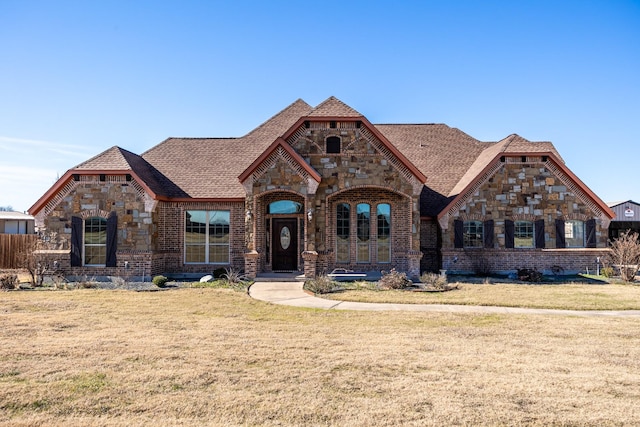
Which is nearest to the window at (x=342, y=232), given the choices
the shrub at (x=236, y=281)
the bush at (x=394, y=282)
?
the bush at (x=394, y=282)

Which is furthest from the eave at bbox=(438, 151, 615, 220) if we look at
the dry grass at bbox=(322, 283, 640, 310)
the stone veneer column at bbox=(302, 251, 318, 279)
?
Result: the stone veneer column at bbox=(302, 251, 318, 279)

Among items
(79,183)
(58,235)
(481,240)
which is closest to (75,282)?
(58,235)

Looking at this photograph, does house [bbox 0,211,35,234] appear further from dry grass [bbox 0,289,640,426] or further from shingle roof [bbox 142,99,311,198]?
dry grass [bbox 0,289,640,426]

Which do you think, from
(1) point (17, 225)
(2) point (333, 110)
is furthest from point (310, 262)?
(1) point (17, 225)

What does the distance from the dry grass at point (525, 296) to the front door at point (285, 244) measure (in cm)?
483

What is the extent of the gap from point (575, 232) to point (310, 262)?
11915 mm

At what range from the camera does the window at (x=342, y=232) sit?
19.0 m

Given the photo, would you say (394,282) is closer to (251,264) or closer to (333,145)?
(251,264)

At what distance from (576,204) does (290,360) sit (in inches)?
675

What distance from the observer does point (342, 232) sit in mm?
18969

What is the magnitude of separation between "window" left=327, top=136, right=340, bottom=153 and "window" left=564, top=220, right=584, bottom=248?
35.2ft

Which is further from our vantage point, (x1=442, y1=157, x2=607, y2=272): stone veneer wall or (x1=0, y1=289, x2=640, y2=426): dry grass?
(x1=442, y1=157, x2=607, y2=272): stone veneer wall

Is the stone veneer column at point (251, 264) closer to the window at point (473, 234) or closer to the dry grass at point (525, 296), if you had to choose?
the dry grass at point (525, 296)

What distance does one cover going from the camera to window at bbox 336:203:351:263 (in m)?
19.0
